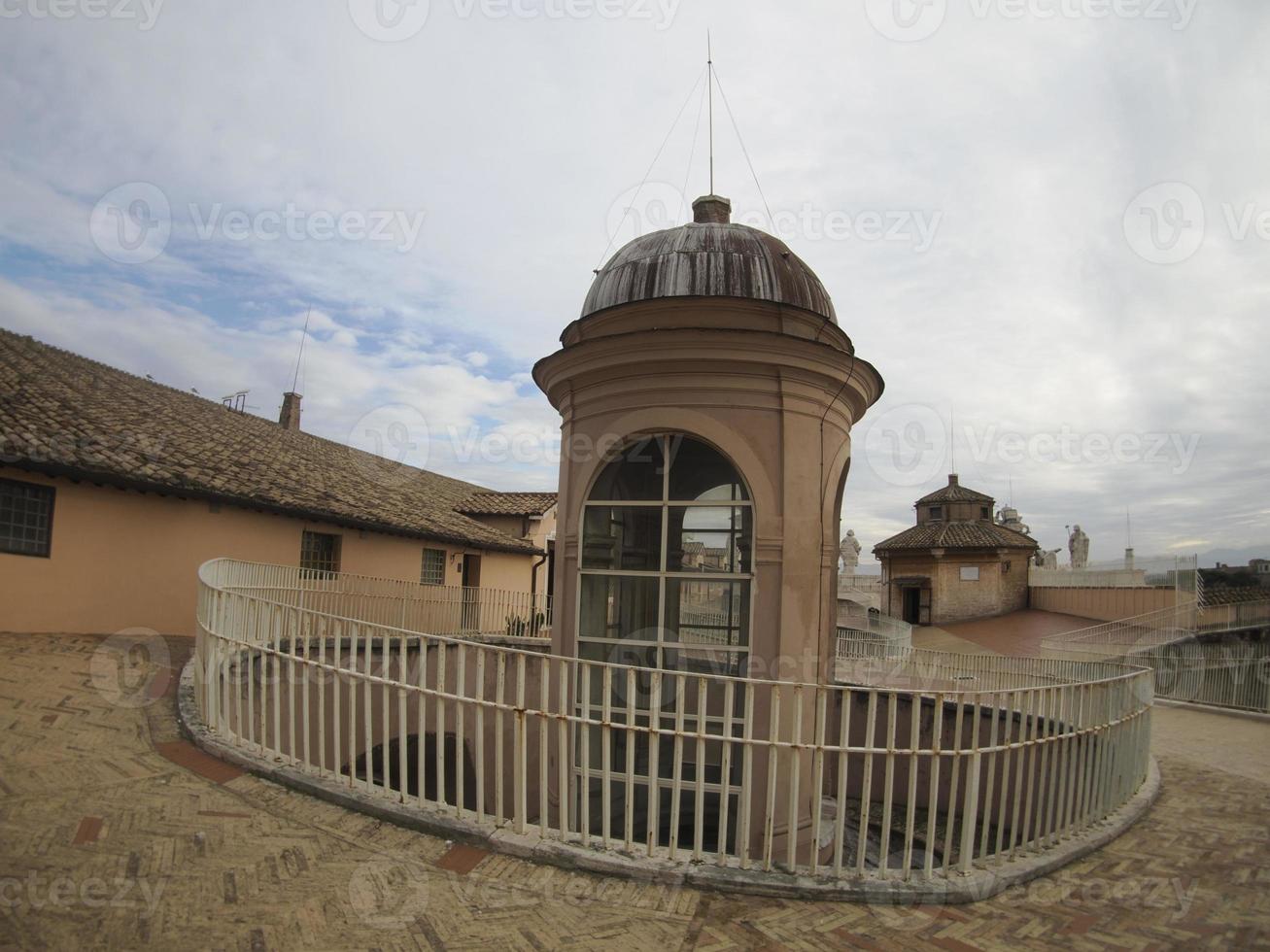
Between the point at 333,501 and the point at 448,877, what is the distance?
1440 cm

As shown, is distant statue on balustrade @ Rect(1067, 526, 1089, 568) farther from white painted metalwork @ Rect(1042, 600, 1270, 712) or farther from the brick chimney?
the brick chimney

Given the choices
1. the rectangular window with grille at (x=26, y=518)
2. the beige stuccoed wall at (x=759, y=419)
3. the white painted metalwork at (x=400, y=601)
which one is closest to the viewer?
the beige stuccoed wall at (x=759, y=419)

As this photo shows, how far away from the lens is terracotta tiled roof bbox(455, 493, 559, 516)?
90.3 feet

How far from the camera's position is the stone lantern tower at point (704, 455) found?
23.5ft

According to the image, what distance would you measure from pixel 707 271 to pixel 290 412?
2226cm

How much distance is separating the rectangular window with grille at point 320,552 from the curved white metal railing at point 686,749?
19.2 ft

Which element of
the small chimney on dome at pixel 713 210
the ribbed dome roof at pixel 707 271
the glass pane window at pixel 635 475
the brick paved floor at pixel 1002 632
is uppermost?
the small chimney on dome at pixel 713 210

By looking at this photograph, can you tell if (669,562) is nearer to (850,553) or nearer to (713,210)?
(713,210)

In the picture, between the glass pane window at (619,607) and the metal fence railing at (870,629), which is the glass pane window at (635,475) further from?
the metal fence railing at (870,629)

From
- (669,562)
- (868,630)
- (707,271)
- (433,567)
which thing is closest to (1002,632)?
(868,630)

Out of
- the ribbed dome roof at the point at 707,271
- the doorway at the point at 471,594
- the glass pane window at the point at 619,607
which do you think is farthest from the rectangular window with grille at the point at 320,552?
the ribbed dome roof at the point at 707,271

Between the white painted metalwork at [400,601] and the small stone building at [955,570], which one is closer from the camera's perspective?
the white painted metalwork at [400,601]

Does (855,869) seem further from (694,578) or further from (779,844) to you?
(694,578)

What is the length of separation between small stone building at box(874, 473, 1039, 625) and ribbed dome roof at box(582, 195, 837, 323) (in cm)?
2784
